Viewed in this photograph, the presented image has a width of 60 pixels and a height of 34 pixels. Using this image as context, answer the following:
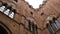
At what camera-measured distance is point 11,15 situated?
1423cm

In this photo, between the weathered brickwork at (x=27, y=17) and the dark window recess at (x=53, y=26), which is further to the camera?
the dark window recess at (x=53, y=26)

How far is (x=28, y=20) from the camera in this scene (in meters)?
16.2

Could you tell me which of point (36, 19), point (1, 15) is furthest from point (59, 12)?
point (1, 15)

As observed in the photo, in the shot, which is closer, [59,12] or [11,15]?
[11,15]

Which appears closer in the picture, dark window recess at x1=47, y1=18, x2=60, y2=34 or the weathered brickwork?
the weathered brickwork

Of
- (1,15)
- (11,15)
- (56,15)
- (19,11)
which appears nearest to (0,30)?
(1,15)

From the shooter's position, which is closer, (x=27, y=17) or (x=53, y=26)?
(x=53, y=26)

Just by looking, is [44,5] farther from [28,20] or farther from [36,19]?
[28,20]

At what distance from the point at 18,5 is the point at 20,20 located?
2.36 m

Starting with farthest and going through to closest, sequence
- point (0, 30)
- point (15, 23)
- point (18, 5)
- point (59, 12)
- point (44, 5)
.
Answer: point (44, 5), point (18, 5), point (59, 12), point (15, 23), point (0, 30)

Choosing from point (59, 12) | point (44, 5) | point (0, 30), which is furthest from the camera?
point (44, 5)

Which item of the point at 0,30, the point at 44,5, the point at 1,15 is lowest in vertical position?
the point at 0,30

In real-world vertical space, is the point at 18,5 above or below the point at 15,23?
above

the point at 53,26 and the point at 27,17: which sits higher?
the point at 27,17
